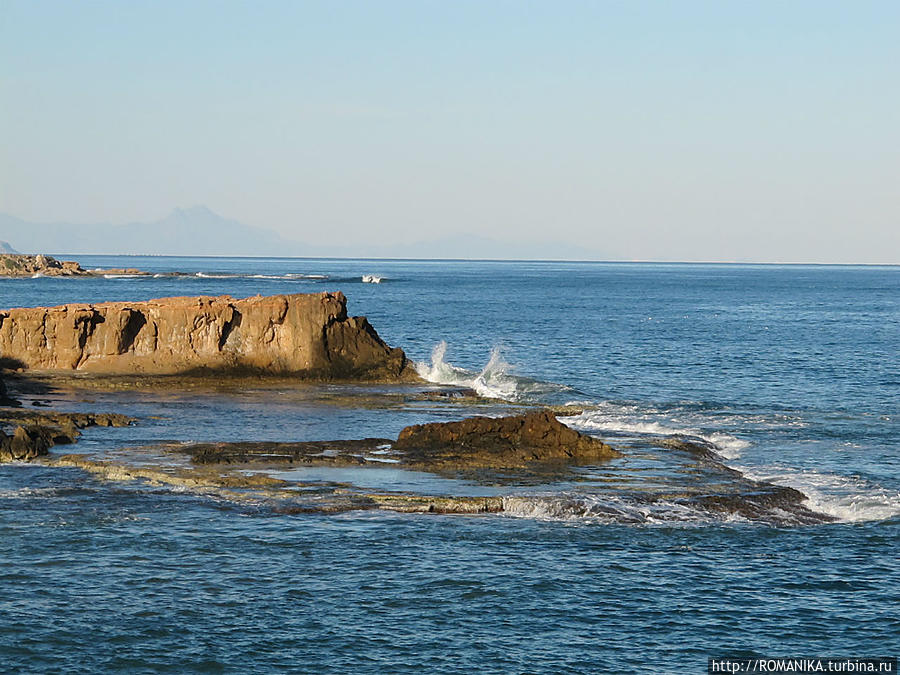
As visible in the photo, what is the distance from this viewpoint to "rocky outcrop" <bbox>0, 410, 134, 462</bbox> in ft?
107

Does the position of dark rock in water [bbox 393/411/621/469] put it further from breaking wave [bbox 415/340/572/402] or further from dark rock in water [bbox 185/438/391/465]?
breaking wave [bbox 415/340/572/402]

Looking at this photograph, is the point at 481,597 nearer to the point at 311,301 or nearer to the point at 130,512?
the point at 130,512

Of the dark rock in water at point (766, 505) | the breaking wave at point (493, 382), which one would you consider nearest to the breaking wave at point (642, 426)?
the breaking wave at point (493, 382)

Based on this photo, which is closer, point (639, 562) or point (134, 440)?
point (639, 562)

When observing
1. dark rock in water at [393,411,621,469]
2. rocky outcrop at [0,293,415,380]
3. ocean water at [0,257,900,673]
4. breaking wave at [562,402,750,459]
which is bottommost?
ocean water at [0,257,900,673]

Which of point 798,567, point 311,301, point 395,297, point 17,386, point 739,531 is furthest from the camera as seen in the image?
point 395,297

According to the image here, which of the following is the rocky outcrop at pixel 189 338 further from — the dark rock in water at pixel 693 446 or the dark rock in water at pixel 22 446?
the dark rock in water at pixel 693 446

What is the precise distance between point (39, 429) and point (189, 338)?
56.0 ft

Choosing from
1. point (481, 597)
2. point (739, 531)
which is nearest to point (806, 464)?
point (739, 531)

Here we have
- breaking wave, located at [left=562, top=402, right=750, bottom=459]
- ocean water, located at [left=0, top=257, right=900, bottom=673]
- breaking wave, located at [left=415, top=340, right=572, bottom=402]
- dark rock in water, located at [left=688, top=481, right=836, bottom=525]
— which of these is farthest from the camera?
breaking wave, located at [left=415, top=340, right=572, bottom=402]

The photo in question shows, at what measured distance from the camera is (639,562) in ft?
76.6

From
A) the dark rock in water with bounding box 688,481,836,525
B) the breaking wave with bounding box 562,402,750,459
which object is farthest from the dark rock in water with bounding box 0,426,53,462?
the dark rock in water with bounding box 688,481,836,525

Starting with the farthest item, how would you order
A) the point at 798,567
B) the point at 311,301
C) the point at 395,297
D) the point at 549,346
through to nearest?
the point at 395,297 < the point at 549,346 < the point at 311,301 < the point at 798,567

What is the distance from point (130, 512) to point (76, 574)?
14.3 feet
